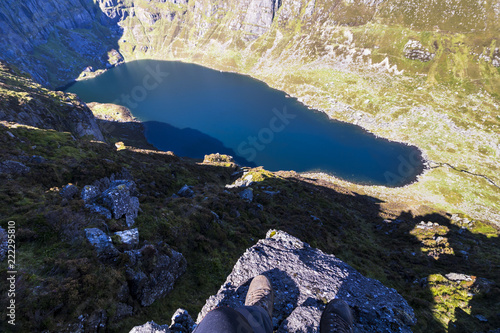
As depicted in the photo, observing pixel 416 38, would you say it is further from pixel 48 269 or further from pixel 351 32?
pixel 48 269

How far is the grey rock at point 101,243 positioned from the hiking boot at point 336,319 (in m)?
9.38

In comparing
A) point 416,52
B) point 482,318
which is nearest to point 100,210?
point 482,318

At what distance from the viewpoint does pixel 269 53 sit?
181 metres

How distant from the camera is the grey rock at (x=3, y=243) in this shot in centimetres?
790

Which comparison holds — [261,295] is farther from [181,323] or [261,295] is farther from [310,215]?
[310,215]

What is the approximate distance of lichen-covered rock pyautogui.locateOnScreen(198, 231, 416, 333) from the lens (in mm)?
8336

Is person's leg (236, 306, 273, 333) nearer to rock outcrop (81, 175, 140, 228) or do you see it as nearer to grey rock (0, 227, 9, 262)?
grey rock (0, 227, 9, 262)

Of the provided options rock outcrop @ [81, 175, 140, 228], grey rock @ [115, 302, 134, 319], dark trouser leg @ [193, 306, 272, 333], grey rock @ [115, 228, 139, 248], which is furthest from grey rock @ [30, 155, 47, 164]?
dark trouser leg @ [193, 306, 272, 333]

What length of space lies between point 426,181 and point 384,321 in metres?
74.2

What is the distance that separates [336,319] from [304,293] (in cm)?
205

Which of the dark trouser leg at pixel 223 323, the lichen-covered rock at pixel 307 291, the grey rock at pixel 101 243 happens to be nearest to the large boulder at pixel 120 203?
the grey rock at pixel 101 243

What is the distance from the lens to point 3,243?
8.23 m

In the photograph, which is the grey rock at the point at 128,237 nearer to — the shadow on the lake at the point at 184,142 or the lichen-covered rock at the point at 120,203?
the lichen-covered rock at the point at 120,203

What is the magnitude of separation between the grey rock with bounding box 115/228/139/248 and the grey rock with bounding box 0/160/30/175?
32.4 ft
